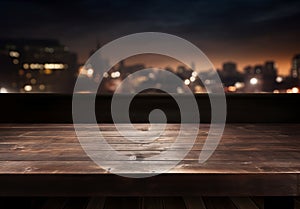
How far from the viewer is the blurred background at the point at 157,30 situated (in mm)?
10125

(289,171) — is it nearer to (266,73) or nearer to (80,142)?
(80,142)

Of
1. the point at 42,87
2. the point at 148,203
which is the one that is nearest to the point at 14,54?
the point at 42,87

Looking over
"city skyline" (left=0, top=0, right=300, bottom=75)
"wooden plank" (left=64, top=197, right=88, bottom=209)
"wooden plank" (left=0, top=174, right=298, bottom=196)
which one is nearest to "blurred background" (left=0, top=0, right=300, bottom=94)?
"city skyline" (left=0, top=0, right=300, bottom=75)

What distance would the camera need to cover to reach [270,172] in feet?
4.92

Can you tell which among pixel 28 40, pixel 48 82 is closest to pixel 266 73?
pixel 48 82

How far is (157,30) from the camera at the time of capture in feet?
46.6

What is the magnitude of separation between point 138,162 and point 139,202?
1.08 m

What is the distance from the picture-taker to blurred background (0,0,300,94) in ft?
33.2

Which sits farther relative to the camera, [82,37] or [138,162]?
[82,37]

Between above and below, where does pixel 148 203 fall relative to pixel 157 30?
below

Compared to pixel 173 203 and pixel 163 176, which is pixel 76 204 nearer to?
pixel 173 203

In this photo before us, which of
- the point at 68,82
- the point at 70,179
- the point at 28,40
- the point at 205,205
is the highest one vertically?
the point at 28,40

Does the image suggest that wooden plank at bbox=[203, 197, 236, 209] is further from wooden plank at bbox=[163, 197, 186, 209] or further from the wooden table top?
the wooden table top

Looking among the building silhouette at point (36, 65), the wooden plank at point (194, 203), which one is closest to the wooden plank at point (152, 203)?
the wooden plank at point (194, 203)
